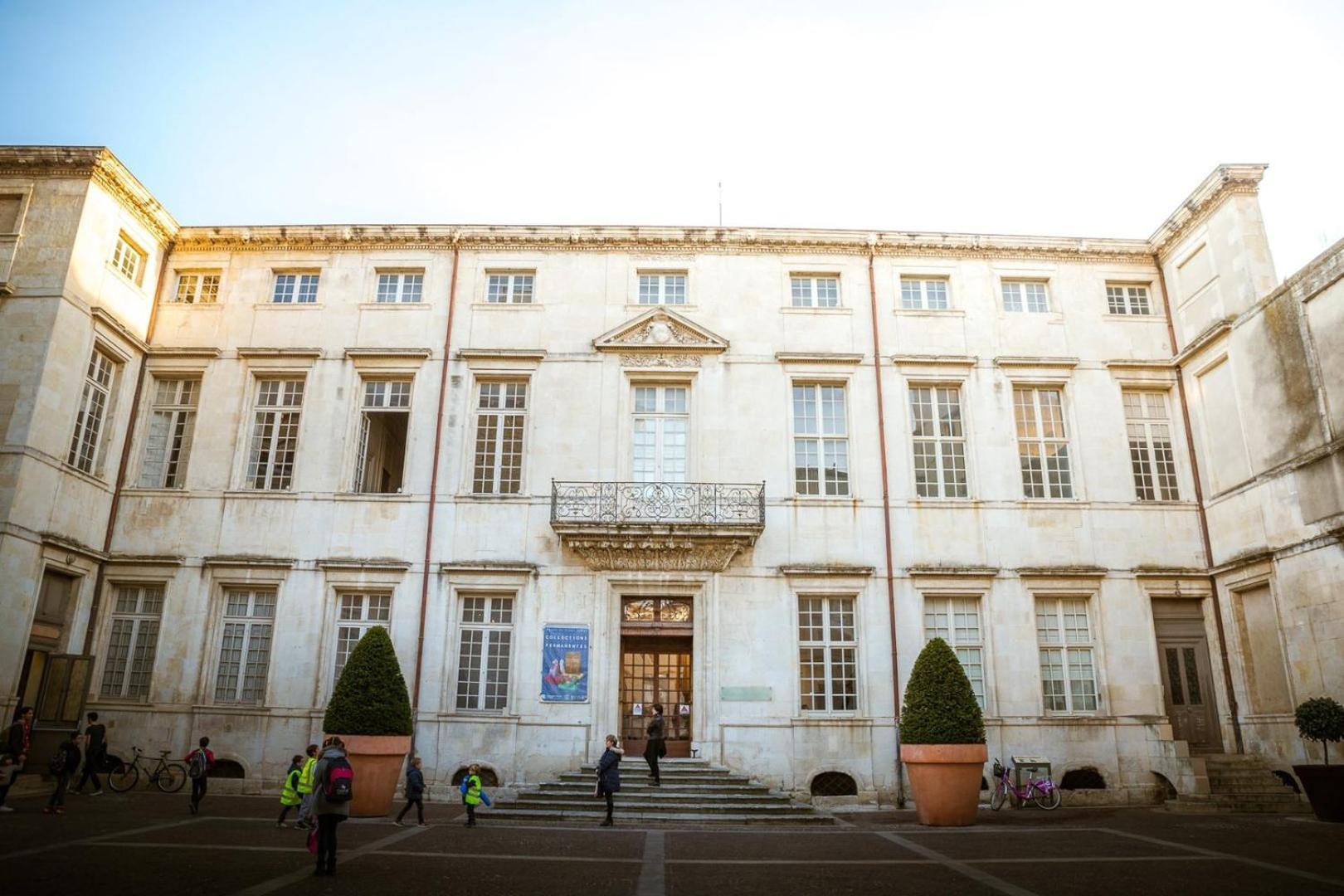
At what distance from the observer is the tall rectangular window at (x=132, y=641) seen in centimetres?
1886

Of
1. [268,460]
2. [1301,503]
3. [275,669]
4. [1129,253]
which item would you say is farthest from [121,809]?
[1129,253]

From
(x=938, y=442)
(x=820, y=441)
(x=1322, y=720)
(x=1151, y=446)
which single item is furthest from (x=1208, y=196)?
(x=1322, y=720)

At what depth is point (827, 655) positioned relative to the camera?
61.7ft

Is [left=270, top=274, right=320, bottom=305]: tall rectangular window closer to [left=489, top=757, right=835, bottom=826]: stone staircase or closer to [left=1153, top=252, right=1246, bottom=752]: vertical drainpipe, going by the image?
[left=489, top=757, right=835, bottom=826]: stone staircase

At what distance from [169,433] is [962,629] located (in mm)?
17907

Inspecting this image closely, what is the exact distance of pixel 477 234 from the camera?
21.2 meters

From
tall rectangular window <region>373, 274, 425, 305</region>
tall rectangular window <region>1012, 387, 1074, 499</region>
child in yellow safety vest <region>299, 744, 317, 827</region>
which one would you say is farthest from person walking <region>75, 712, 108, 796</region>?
tall rectangular window <region>1012, 387, 1074, 499</region>

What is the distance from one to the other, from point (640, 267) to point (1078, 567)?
1167cm

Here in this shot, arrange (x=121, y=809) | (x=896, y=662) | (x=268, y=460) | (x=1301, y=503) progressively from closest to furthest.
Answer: (x=121, y=809), (x=1301, y=503), (x=896, y=662), (x=268, y=460)

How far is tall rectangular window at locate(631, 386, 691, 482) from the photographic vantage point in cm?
1980

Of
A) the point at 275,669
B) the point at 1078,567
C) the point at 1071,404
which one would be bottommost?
the point at 275,669

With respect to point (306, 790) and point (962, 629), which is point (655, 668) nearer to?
point (962, 629)

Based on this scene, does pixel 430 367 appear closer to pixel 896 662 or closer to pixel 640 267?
pixel 640 267

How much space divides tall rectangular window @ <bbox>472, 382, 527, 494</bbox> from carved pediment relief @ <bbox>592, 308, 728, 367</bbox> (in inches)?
87.5
